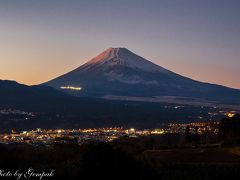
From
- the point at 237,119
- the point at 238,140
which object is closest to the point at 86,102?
the point at 237,119

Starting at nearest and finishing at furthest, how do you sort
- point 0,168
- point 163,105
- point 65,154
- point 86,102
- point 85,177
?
point 85,177
point 0,168
point 65,154
point 86,102
point 163,105

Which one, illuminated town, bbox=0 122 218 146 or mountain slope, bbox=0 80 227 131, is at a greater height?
mountain slope, bbox=0 80 227 131

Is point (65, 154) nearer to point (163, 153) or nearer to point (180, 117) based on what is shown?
point (163, 153)

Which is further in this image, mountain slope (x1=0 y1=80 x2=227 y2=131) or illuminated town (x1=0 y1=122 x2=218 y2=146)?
mountain slope (x1=0 y1=80 x2=227 y2=131)

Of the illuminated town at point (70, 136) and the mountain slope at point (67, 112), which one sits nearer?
the illuminated town at point (70, 136)

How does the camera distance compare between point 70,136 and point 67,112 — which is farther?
point 67,112

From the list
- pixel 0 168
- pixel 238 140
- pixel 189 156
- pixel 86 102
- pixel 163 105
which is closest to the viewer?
pixel 0 168

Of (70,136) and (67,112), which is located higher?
(67,112)

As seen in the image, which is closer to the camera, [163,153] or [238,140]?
[163,153]

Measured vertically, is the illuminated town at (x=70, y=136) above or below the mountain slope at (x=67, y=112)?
below

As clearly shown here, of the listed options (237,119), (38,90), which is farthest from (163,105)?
(237,119)
